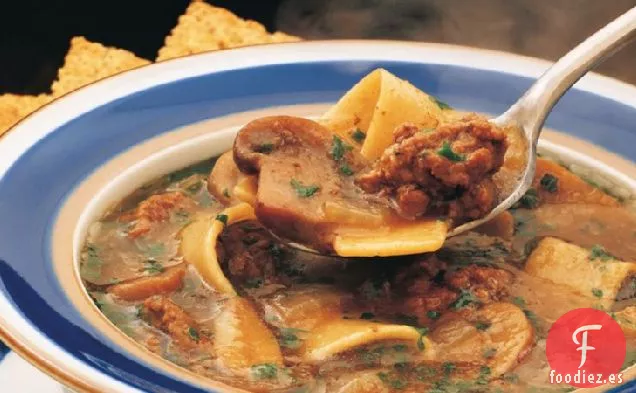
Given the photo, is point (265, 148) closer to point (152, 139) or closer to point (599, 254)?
point (152, 139)

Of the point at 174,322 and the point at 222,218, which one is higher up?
the point at 222,218

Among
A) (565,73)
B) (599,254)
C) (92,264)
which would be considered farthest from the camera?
(565,73)

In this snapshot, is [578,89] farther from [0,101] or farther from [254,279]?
[0,101]

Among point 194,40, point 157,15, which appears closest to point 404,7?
point 157,15

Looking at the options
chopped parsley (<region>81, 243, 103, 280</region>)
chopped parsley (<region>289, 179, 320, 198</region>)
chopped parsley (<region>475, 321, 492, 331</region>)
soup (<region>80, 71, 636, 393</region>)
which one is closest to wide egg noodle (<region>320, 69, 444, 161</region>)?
soup (<region>80, 71, 636, 393</region>)

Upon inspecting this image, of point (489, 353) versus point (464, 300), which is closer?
point (489, 353)

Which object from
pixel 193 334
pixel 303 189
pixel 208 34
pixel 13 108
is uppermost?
pixel 208 34

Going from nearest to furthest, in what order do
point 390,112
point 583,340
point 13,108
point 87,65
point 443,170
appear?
point 583,340
point 443,170
point 390,112
point 13,108
point 87,65

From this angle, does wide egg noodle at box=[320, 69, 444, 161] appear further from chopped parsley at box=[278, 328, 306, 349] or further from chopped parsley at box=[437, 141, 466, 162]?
chopped parsley at box=[278, 328, 306, 349]

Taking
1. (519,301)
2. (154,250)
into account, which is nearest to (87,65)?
(154,250)
